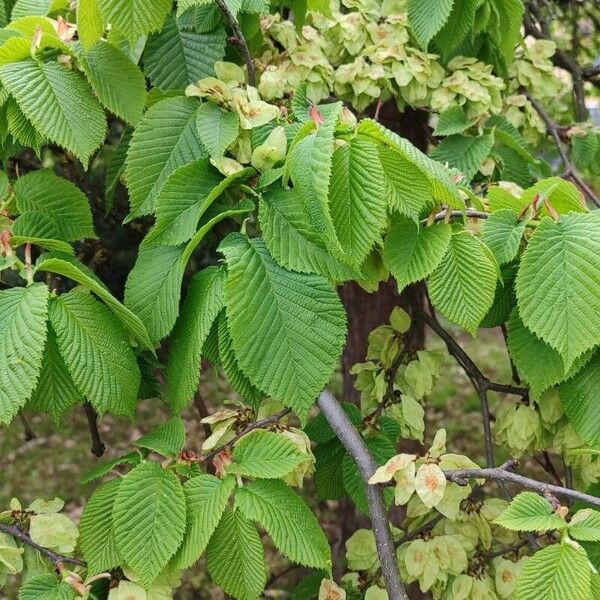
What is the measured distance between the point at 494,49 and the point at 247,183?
0.99 metres

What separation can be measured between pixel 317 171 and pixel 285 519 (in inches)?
21.4

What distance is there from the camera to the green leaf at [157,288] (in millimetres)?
1285

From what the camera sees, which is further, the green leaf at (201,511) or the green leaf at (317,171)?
the green leaf at (201,511)

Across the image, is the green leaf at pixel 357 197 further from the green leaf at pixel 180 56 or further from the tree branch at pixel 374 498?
the green leaf at pixel 180 56

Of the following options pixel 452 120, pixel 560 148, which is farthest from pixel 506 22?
pixel 560 148

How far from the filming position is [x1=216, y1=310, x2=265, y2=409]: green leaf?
1239 millimetres

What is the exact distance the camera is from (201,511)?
1.22 metres

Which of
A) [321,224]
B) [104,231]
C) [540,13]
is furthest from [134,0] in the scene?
[104,231]

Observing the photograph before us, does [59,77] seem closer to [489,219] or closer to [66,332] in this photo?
[66,332]

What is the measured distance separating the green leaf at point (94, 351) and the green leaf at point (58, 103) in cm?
24

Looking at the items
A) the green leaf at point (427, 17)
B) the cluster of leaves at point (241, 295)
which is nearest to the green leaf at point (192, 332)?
the cluster of leaves at point (241, 295)

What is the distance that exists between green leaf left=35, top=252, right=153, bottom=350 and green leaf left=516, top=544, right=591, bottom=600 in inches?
26.0

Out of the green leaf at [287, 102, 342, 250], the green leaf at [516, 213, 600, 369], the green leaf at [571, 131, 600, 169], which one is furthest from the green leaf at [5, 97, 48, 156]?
the green leaf at [571, 131, 600, 169]

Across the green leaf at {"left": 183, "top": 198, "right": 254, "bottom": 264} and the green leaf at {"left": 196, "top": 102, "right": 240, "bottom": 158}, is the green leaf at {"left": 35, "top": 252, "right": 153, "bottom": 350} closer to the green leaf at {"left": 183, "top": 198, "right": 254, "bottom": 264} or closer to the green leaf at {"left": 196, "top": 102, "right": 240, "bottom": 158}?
the green leaf at {"left": 183, "top": 198, "right": 254, "bottom": 264}
